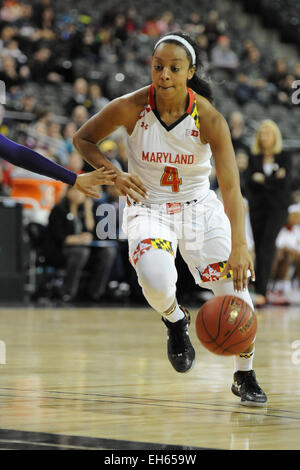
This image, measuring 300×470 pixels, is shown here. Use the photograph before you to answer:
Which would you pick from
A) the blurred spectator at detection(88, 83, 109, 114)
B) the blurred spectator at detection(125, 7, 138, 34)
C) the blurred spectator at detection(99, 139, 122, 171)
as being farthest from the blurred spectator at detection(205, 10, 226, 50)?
the blurred spectator at detection(99, 139, 122, 171)

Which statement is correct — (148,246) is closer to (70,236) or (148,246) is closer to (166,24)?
(70,236)

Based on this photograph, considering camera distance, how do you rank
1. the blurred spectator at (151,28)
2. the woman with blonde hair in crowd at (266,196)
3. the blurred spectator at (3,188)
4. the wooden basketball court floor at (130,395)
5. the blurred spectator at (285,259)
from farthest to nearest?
1. the blurred spectator at (151,28)
2. the blurred spectator at (285,259)
3. the blurred spectator at (3,188)
4. the woman with blonde hair in crowd at (266,196)
5. the wooden basketball court floor at (130,395)

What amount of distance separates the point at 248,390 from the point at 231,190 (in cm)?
98

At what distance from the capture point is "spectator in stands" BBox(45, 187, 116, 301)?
11898 millimetres

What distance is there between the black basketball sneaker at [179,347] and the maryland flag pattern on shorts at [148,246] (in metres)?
0.50

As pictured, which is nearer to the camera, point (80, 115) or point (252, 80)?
point (80, 115)

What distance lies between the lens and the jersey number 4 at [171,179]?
4.88 metres

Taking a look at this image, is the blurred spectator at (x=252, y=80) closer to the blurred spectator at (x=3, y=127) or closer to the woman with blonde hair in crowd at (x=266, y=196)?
the blurred spectator at (x=3, y=127)

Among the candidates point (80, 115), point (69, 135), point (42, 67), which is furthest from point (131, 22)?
point (69, 135)

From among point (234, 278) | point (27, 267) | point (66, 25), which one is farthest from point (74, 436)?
point (66, 25)

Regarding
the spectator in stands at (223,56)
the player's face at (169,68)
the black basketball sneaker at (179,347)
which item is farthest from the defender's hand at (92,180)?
the spectator in stands at (223,56)

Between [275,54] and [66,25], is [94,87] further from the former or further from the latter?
[275,54]

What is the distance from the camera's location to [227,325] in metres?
4.26

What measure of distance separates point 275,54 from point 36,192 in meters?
13.3
